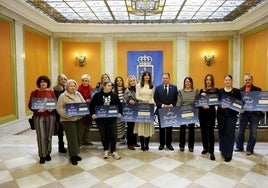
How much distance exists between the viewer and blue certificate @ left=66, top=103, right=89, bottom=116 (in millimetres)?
3445

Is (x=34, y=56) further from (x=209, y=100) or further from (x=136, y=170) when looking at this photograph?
(x=209, y=100)

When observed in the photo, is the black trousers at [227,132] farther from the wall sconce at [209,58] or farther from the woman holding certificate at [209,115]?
the wall sconce at [209,58]

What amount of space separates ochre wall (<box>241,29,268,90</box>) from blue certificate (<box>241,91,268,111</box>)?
11.1ft

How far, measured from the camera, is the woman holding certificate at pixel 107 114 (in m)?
3.69

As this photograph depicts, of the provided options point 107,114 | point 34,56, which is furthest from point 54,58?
point 107,114

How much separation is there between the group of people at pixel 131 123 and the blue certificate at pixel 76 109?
88 millimetres

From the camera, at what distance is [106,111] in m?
3.68

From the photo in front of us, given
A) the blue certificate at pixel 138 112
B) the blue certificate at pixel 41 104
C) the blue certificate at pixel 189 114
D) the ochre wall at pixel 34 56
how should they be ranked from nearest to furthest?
the blue certificate at pixel 41 104
the blue certificate at pixel 189 114
the blue certificate at pixel 138 112
the ochre wall at pixel 34 56

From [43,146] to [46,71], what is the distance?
4835mm

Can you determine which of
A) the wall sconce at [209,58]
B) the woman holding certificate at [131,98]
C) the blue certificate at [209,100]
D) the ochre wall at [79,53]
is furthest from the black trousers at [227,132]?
the ochre wall at [79,53]

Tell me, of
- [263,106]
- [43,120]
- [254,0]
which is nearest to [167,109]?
[263,106]

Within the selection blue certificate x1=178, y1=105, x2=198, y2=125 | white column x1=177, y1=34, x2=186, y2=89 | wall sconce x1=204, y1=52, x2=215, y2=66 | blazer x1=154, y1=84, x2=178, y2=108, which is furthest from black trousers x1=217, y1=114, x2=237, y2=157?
wall sconce x1=204, y1=52, x2=215, y2=66

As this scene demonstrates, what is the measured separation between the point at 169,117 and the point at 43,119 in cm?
211

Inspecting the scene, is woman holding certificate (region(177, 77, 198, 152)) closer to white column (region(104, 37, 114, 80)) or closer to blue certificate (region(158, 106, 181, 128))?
blue certificate (region(158, 106, 181, 128))
